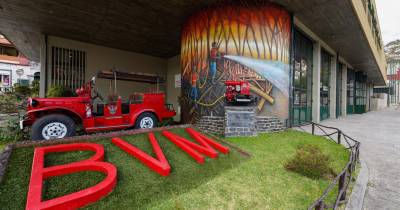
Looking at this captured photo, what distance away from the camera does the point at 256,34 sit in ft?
25.5

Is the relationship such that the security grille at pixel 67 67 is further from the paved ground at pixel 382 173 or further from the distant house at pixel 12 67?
the distant house at pixel 12 67

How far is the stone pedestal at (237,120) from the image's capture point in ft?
22.0

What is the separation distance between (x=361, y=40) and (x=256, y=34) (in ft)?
28.8

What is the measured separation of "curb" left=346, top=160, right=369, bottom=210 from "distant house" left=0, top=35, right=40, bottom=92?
29.5 meters

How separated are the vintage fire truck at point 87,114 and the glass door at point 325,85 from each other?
36.9 ft

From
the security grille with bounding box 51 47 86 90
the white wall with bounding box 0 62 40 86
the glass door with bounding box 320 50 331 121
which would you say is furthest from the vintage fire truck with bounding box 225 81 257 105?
the white wall with bounding box 0 62 40 86

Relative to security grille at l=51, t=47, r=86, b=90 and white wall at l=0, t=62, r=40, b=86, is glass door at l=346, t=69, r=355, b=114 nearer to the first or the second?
security grille at l=51, t=47, r=86, b=90

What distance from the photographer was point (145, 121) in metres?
7.26

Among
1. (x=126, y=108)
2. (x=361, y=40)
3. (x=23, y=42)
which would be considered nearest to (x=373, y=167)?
(x=126, y=108)

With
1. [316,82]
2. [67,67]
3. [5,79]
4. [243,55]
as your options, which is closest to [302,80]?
[316,82]

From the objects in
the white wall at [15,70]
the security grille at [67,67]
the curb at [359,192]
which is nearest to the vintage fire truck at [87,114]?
the curb at [359,192]

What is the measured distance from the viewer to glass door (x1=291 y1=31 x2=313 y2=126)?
392 inches

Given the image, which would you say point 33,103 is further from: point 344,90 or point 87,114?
point 344,90

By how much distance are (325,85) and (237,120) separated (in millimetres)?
10554
